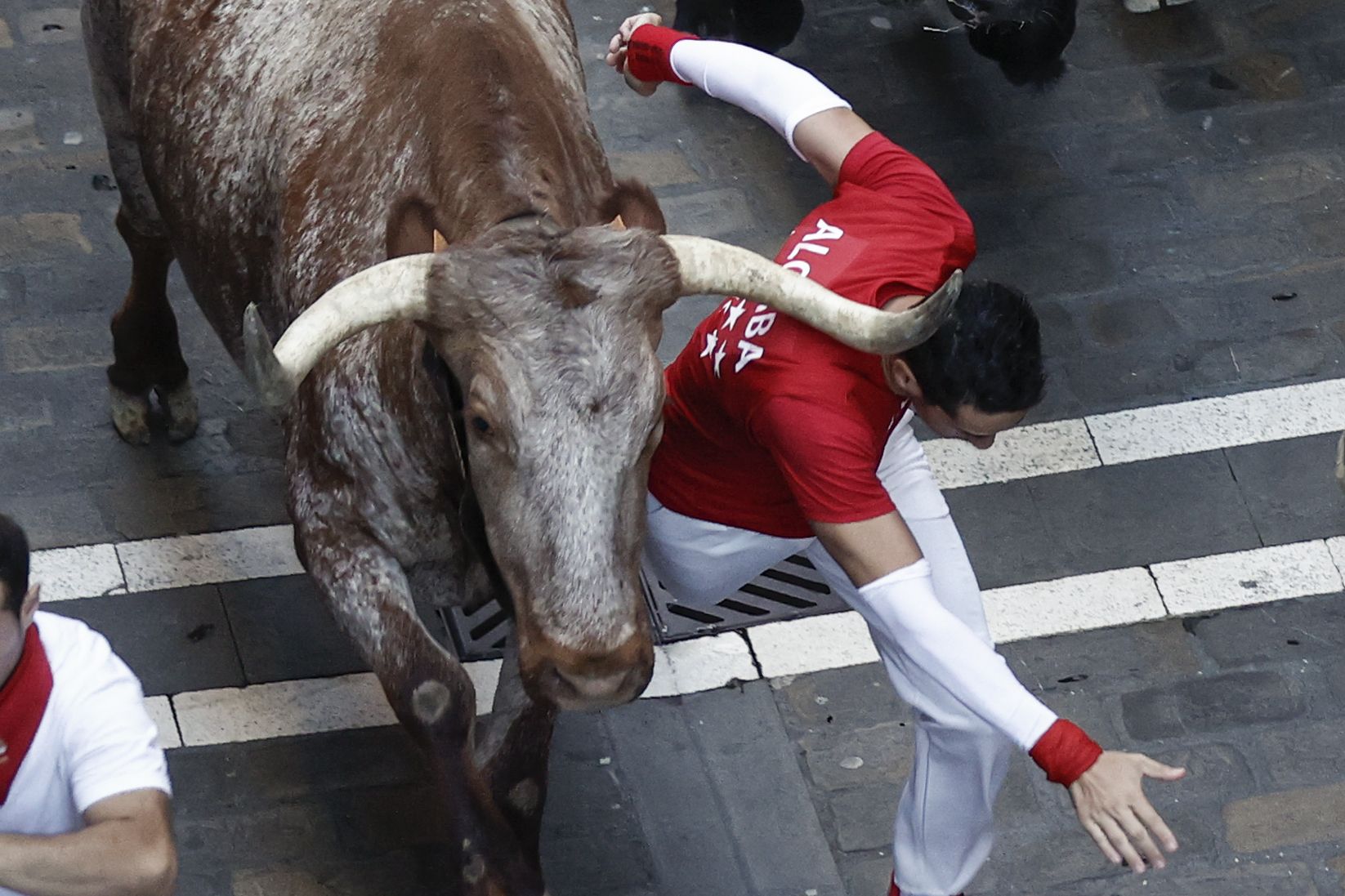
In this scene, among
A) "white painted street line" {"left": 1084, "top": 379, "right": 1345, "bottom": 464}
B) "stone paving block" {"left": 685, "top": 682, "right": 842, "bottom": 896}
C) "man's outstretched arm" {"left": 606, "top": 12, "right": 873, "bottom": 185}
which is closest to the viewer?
"man's outstretched arm" {"left": 606, "top": 12, "right": 873, "bottom": 185}

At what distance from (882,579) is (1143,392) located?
295cm

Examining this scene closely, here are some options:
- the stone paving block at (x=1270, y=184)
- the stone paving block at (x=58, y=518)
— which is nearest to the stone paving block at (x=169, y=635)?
the stone paving block at (x=58, y=518)

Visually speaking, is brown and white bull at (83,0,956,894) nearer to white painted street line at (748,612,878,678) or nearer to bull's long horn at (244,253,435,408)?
A: bull's long horn at (244,253,435,408)

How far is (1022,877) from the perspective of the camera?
17.8 ft

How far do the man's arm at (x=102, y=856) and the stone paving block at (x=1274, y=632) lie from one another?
3662 mm

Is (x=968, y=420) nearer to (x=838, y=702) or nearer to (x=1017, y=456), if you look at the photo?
(x=838, y=702)

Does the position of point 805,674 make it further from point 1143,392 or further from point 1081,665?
point 1143,392

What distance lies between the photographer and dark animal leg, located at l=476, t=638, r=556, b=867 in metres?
4.71

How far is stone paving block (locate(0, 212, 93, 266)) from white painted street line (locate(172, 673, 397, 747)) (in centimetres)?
216

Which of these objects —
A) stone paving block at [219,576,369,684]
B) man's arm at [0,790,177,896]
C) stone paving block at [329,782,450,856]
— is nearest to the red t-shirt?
stone paving block at [329,782,450,856]

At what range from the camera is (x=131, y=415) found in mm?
6484

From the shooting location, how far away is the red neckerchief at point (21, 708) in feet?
11.9

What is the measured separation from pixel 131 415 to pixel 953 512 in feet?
9.46

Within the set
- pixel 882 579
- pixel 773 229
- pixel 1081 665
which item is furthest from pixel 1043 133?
pixel 882 579
